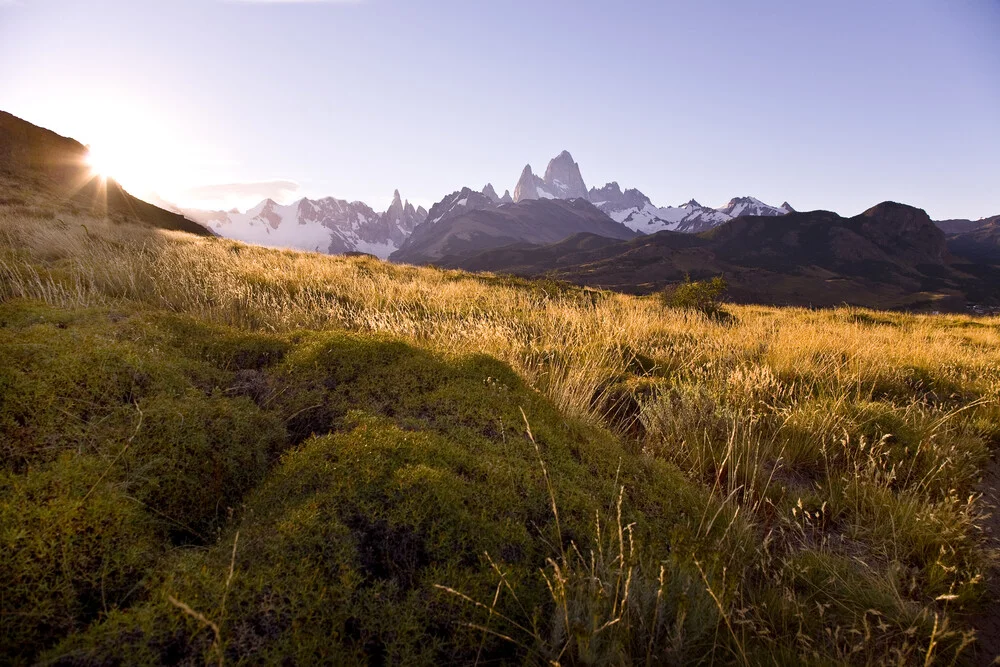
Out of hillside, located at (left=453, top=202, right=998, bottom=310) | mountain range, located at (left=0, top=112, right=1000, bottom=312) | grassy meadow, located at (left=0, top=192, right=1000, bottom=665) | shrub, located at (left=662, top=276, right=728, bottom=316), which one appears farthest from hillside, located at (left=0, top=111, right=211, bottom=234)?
hillside, located at (left=453, top=202, right=998, bottom=310)

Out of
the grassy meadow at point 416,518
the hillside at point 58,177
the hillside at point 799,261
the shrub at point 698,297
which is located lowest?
the grassy meadow at point 416,518

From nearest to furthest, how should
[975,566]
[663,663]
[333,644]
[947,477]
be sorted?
[333,644] → [663,663] → [975,566] → [947,477]

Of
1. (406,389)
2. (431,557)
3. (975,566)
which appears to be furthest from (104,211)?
(975,566)

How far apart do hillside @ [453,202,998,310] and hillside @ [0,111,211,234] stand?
270 feet

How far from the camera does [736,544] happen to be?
2.38m

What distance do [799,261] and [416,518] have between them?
190 metres

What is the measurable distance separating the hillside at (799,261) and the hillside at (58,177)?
82.4 m

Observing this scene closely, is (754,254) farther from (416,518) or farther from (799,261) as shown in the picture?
(416,518)

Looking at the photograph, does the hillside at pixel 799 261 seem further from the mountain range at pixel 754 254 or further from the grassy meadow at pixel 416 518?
the grassy meadow at pixel 416 518

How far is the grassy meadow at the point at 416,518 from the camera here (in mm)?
1418

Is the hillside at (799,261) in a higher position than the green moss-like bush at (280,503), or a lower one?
higher

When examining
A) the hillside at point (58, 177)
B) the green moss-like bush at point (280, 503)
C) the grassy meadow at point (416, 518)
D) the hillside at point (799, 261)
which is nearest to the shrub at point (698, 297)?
the grassy meadow at point (416, 518)

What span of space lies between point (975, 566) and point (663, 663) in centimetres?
249

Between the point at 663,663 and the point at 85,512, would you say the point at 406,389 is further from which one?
the point at 663,663
